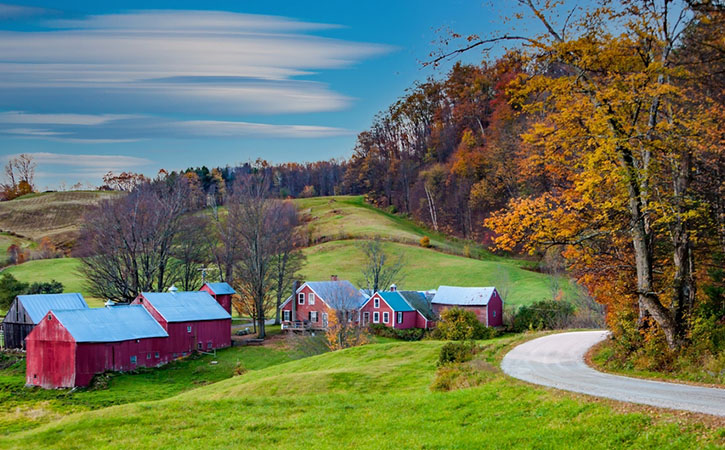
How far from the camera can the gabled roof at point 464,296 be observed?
5644 cm

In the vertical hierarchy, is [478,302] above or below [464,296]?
below

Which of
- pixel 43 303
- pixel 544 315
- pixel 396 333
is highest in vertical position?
pixel 43 303

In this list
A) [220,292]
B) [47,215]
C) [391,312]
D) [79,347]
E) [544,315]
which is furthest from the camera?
[47,215]

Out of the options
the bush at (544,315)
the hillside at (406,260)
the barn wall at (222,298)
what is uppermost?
the hillside at (406,260)

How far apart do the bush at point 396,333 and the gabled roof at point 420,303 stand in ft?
12.3

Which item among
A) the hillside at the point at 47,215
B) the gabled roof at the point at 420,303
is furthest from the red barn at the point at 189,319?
the hillside at the point at 47,215

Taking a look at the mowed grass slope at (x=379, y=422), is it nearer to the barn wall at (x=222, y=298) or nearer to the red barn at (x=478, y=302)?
the red barn at (x=478, y=302)

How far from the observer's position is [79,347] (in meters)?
38.0

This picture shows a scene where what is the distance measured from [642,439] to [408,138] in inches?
5109

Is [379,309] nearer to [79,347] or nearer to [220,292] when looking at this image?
[220,292]

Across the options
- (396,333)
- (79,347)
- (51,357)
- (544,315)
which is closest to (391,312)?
(396,333)

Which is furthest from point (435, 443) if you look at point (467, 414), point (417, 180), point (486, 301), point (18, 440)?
point (417, 180)

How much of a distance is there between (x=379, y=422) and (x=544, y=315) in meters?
39.9

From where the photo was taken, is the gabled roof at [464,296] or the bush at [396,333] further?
the gabled roof at [464,296]
